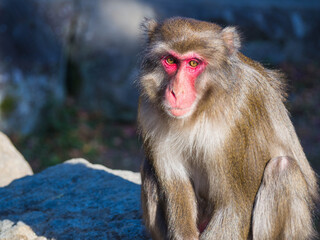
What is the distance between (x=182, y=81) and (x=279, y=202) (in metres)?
1.28

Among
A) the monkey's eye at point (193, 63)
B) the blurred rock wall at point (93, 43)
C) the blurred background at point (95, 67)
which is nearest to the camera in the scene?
the monkey's eye at point (193, 63)

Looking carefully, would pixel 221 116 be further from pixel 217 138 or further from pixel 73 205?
pixel 73 205

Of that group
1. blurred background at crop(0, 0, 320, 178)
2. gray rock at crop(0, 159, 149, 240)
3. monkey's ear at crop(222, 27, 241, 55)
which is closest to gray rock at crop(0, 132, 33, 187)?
gray rock at crop(0, 159, 149, 240)

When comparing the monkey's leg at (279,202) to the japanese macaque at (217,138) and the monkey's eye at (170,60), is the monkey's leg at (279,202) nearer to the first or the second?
the japanese macaque at (217,138)

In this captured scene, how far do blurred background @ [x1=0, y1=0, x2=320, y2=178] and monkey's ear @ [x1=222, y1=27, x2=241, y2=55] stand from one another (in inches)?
227

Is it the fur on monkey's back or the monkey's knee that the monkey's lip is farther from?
the monkey's knee

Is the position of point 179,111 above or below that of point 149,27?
below

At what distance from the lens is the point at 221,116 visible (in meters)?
4.13

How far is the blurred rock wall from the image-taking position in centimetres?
1070

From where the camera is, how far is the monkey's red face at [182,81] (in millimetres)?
3975

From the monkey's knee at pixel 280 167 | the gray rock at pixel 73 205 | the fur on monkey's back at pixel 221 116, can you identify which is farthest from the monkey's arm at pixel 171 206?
the monkey's knee at pixel 280 167

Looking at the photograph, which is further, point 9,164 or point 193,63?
point 9,164

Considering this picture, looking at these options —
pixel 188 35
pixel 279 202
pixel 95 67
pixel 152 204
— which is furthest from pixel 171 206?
pixel 95 67

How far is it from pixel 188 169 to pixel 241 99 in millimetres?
804
